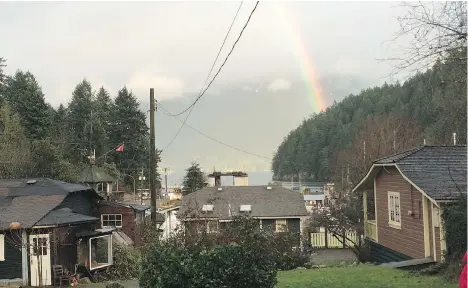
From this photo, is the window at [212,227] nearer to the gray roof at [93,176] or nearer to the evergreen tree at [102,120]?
the gray roof at [93,176]

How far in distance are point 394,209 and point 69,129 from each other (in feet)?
173

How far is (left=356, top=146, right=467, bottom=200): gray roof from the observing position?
1430 cm

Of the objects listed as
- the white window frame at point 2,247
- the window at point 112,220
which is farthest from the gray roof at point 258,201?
the white window frame at point 2,247

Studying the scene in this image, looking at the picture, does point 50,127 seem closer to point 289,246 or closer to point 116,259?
point 116,259

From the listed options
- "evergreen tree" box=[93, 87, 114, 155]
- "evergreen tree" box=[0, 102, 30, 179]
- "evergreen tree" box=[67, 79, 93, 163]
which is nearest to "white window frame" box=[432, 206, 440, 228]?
"evergreen tree" box=[0, 102, 30, 179]

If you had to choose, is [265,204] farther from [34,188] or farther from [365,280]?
[365,280]

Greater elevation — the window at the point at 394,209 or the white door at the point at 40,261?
the window at the point at 394,209

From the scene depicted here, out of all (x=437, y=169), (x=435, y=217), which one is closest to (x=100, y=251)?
(x=435, y=217)

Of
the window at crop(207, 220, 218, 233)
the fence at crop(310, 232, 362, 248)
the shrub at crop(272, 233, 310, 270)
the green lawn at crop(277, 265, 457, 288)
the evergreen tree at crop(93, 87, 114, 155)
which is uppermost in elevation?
the evergreen tree at crop(93, 87, 114, 155)

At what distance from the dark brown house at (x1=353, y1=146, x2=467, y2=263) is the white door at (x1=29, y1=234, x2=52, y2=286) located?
1409 centimetres

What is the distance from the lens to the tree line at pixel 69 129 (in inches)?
1574

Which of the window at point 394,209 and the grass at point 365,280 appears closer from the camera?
the grass at point 365,280

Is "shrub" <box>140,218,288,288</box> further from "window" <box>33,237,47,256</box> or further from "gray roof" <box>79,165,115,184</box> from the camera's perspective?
"gray roof" <box>79,165,115,184</box>

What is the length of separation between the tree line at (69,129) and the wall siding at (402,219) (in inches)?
1105
